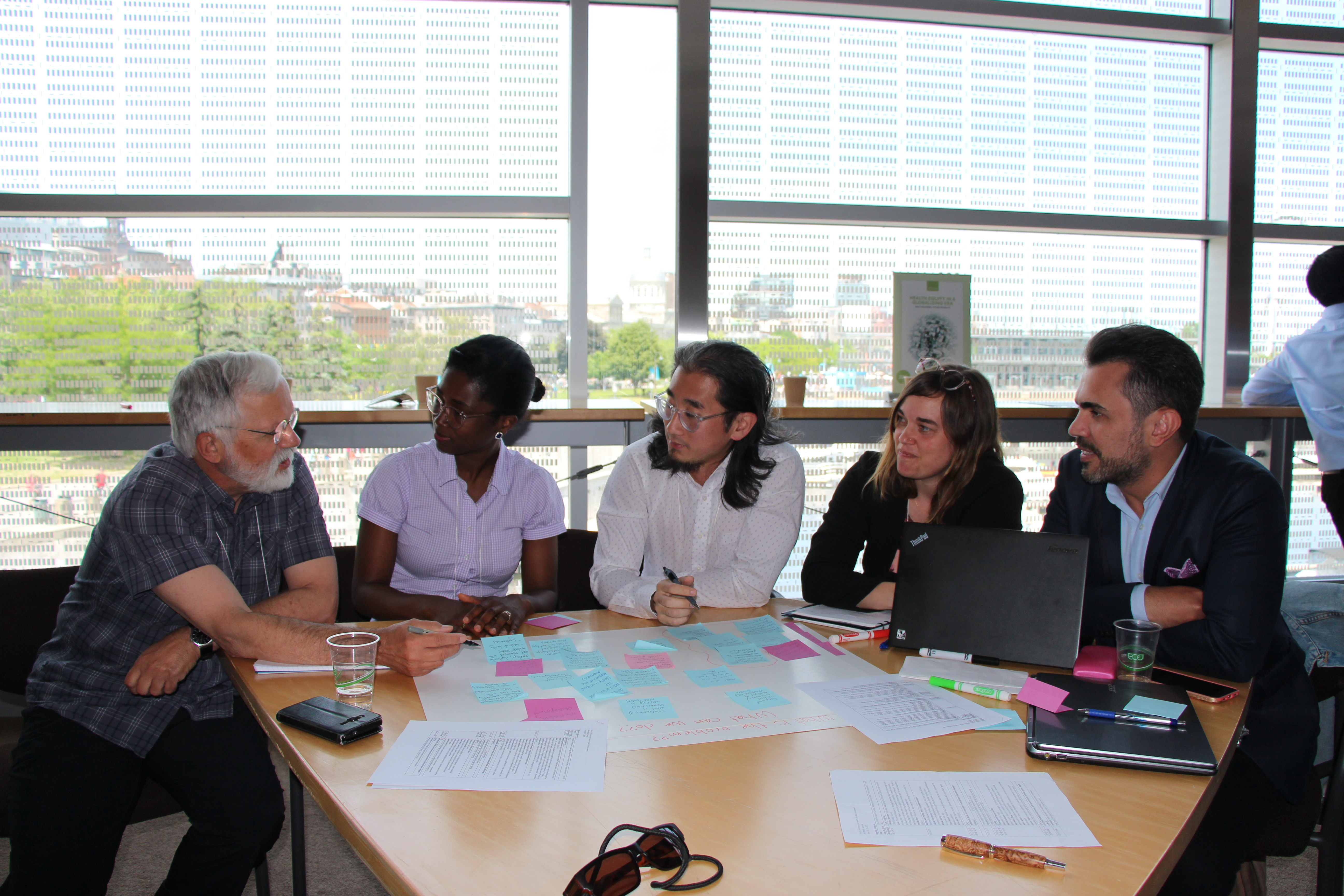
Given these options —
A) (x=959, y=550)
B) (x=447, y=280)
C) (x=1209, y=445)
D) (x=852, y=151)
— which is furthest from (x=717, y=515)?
(x=852, y=151)

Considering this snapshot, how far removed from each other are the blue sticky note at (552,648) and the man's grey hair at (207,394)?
2.60ft

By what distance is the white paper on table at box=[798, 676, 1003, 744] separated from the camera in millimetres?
1216

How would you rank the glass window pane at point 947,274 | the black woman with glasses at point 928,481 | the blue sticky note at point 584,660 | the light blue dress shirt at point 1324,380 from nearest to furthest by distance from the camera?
the blue sticky note at point 584,660 < the black woman with glasses at point 928,481 < the light blue dress shirt at point 1324,380 < the glass window pane at point 947,274

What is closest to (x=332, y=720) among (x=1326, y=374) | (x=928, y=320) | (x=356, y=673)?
(x=356, y=673)

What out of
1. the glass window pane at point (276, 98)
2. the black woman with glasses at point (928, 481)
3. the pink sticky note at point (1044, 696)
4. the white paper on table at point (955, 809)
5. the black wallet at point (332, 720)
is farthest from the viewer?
the glass window pane at point (276, 98)

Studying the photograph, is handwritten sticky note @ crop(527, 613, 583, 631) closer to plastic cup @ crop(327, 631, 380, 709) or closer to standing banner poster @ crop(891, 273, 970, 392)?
plastic cup @ crop(327, 631, 380, 709)

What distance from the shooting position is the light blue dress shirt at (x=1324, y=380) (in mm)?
3287

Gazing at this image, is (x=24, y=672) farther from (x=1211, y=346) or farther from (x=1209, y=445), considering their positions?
(x=1211, y=346)

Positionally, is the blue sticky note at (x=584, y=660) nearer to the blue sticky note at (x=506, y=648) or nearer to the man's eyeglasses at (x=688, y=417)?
the blue sticky note at (x=506, y=648)

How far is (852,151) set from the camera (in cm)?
388

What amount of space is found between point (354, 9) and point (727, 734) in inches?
141

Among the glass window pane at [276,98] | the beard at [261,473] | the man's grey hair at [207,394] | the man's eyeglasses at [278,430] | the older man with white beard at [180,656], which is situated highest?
the glass window pane at [276,98]

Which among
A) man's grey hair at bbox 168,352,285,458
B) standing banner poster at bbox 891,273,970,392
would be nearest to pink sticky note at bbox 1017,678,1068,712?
man's grey hair at bbox 168,352,285,458

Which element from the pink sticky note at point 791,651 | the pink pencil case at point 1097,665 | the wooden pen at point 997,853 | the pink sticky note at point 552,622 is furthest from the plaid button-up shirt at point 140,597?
the pink pencil case at point 1097,665
